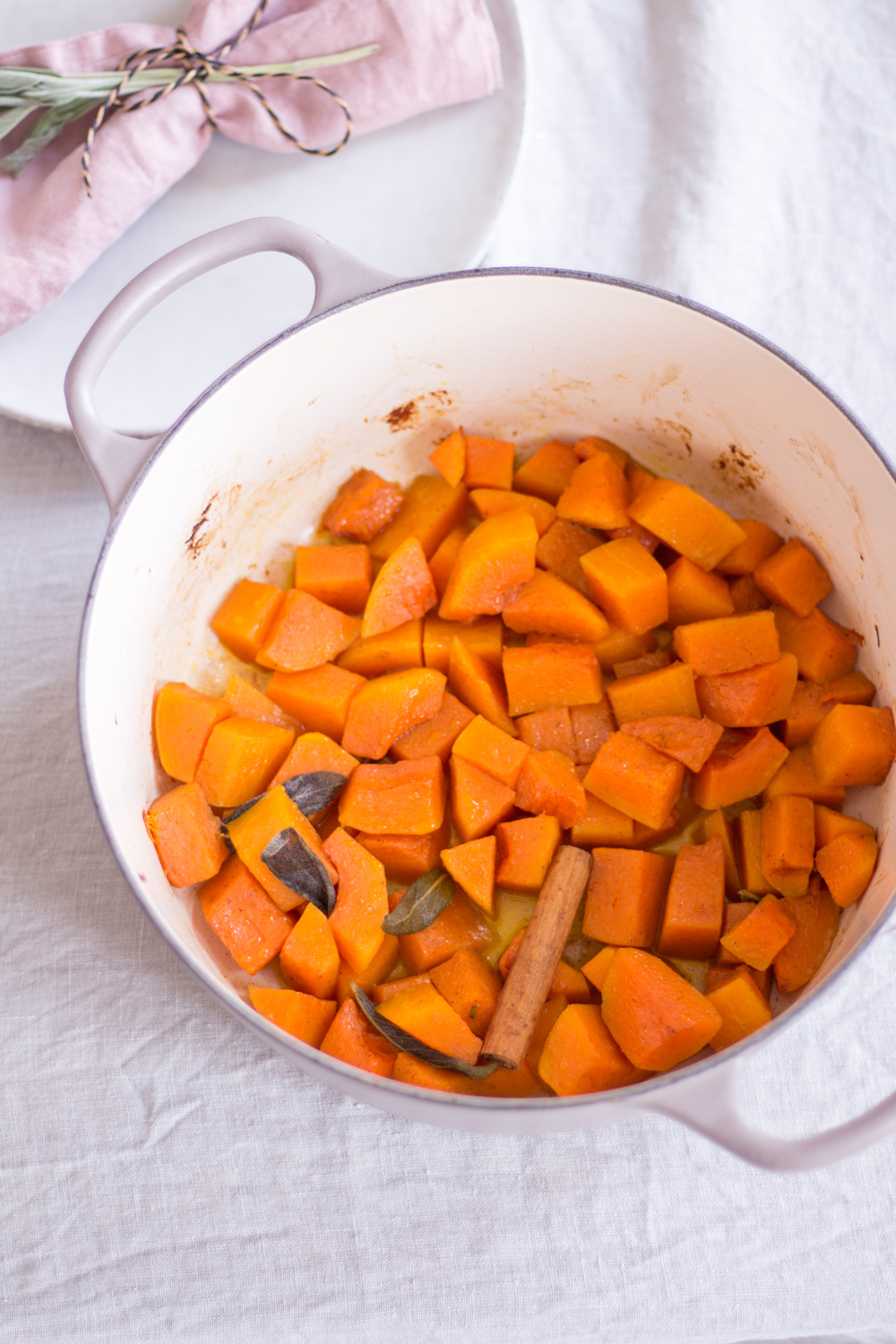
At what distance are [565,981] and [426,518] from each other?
2.15 ft

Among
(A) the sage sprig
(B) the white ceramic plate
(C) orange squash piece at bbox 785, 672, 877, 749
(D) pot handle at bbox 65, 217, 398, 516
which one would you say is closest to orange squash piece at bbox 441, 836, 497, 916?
(C) orange squash piece at bbox 785, 672, 877, 749

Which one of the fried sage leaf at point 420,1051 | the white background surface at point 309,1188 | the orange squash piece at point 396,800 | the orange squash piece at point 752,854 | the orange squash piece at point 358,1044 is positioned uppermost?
the orange squash piece at point 752,854

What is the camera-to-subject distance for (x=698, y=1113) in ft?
2.97

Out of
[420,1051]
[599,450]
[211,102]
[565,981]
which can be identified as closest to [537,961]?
[565,981]

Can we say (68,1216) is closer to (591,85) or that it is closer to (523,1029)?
(523,1029)

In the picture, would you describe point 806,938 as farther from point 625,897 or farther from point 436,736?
point 436,736

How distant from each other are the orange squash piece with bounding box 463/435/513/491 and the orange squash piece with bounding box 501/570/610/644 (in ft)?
0.52

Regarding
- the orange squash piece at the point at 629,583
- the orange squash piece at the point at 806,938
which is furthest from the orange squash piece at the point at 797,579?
the orange squash piece at the point at 806,938

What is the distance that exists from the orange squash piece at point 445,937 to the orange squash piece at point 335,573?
0.42 m

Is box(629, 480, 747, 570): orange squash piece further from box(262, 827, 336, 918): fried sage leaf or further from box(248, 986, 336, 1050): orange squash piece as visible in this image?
box(248, 986, 336, 1050): orange squash piece

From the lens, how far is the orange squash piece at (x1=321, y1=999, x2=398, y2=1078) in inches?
46.1

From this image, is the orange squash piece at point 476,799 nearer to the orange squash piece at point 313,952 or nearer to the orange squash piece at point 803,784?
the orange squash piece at point 313,952

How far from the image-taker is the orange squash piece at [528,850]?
126 cm

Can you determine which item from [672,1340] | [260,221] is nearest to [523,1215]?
[672,1340]
